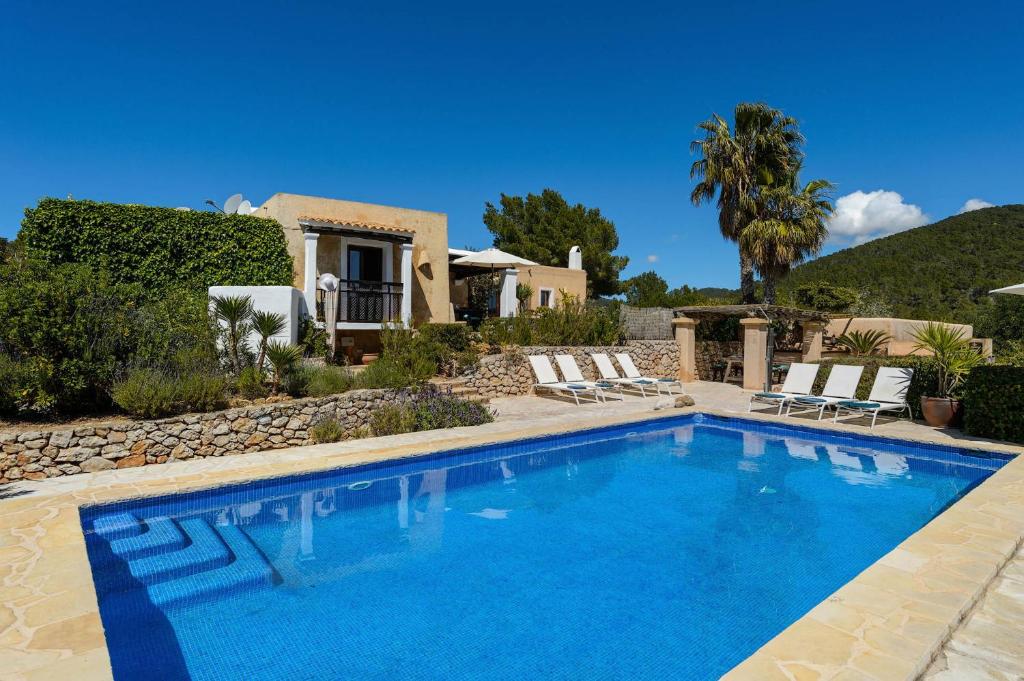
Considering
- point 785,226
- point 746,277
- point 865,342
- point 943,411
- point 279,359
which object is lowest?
point 943,411

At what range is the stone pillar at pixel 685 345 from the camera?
17141 mm

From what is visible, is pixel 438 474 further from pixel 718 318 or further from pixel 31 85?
pixel 31 85

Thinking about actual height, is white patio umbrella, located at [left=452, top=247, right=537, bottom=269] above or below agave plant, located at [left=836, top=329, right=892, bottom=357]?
above

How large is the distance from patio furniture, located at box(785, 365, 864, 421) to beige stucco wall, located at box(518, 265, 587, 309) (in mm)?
10788

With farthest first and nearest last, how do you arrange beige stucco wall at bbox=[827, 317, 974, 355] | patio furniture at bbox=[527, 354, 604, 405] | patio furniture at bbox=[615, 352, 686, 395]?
beige stucco wall at bbox=[827, 317, 974, 355], patio furniture at bbox=[615, 352, 686, 395], patio furniture at bbox=[527, 354, 604, 405]

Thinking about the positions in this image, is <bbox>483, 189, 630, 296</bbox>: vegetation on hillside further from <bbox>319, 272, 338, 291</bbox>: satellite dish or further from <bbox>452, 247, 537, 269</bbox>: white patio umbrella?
<bbox>319, 272, 338, 291</bbox>: satellite dish

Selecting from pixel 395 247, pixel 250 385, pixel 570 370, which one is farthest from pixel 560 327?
pixel 250 385

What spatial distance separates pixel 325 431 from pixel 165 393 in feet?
7.00

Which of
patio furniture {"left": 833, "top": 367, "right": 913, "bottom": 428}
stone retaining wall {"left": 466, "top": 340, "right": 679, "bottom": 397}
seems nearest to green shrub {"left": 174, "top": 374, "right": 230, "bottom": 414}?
stone retaining wall {"left": 466, "top": 340, "right": 679, "bottom": 397}

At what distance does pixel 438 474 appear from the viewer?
7.30 metres

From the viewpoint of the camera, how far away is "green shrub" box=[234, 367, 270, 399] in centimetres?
865

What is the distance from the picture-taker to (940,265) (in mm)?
37125

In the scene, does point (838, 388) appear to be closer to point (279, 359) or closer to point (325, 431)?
point (325, 431)

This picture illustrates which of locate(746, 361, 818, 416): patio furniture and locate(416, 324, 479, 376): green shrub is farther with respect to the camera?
locate(416, 324, 479, 376): green shrub
